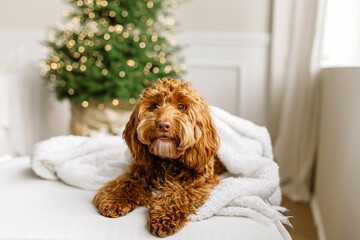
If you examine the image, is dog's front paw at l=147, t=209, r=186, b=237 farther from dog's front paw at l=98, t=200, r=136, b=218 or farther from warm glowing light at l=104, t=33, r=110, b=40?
warm glowing light at l=104, t=33, r=110, b=40

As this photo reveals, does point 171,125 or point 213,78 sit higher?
point 171,125

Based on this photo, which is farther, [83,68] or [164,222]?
[83,68]

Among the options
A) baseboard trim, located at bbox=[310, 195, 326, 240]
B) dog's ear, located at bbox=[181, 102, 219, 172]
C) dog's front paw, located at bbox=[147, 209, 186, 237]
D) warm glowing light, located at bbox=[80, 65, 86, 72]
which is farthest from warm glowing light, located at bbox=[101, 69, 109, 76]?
baseboard trim, located at bbox=[310, 195, 326, 240]

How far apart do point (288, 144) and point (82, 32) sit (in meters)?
1.90

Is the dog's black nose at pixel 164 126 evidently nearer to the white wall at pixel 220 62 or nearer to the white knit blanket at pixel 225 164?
the white knit blanket at pixel 225 164

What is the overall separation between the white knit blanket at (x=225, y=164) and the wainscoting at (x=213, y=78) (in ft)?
5.42

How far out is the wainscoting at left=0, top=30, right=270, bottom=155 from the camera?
3.07 metres

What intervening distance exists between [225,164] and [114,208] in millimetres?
491

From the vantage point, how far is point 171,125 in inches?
41.6

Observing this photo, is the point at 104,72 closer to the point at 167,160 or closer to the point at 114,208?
the point at 167,160

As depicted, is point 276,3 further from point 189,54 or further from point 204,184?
point 204,184

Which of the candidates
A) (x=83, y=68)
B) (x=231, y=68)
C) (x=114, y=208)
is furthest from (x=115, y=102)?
(x=114, y=208)

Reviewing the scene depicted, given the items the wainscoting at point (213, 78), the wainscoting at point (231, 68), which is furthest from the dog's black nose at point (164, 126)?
the wainscoting at point (231, 68)

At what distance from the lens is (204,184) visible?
1190mm
